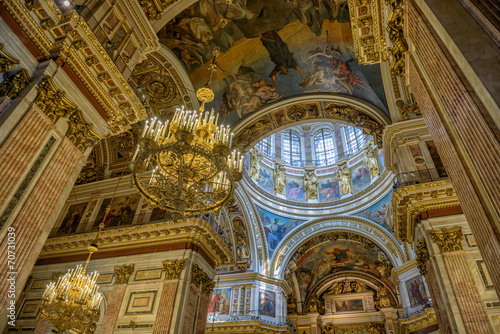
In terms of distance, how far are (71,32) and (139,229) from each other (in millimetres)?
6313

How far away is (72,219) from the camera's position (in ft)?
39.4

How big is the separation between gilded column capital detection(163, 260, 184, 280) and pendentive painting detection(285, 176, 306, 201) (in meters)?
12.5

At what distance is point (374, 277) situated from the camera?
21.7 metres

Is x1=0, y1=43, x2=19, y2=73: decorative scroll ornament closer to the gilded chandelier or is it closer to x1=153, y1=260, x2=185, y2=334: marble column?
the gilded chandelier

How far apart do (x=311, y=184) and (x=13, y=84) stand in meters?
18.4

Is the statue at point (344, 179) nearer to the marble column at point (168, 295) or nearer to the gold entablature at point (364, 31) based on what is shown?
the marble column at point (168, 295)

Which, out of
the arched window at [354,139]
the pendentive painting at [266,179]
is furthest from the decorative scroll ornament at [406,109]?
the pendentive painting at [266,179]

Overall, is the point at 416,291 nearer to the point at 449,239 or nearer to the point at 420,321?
the point at 420,321

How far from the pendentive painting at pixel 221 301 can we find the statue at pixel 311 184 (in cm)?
793

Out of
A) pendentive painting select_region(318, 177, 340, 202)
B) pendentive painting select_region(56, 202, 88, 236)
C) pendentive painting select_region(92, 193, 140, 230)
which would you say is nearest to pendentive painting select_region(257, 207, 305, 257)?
pendentive painting select_region(318, 177, 340, 202)

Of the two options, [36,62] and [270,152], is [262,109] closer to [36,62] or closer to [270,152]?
[36,62]

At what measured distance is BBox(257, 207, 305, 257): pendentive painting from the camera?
18.7 metres

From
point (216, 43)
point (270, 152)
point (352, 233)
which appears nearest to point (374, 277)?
point (352, 233)

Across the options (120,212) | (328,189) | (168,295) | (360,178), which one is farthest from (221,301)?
(360,178)
